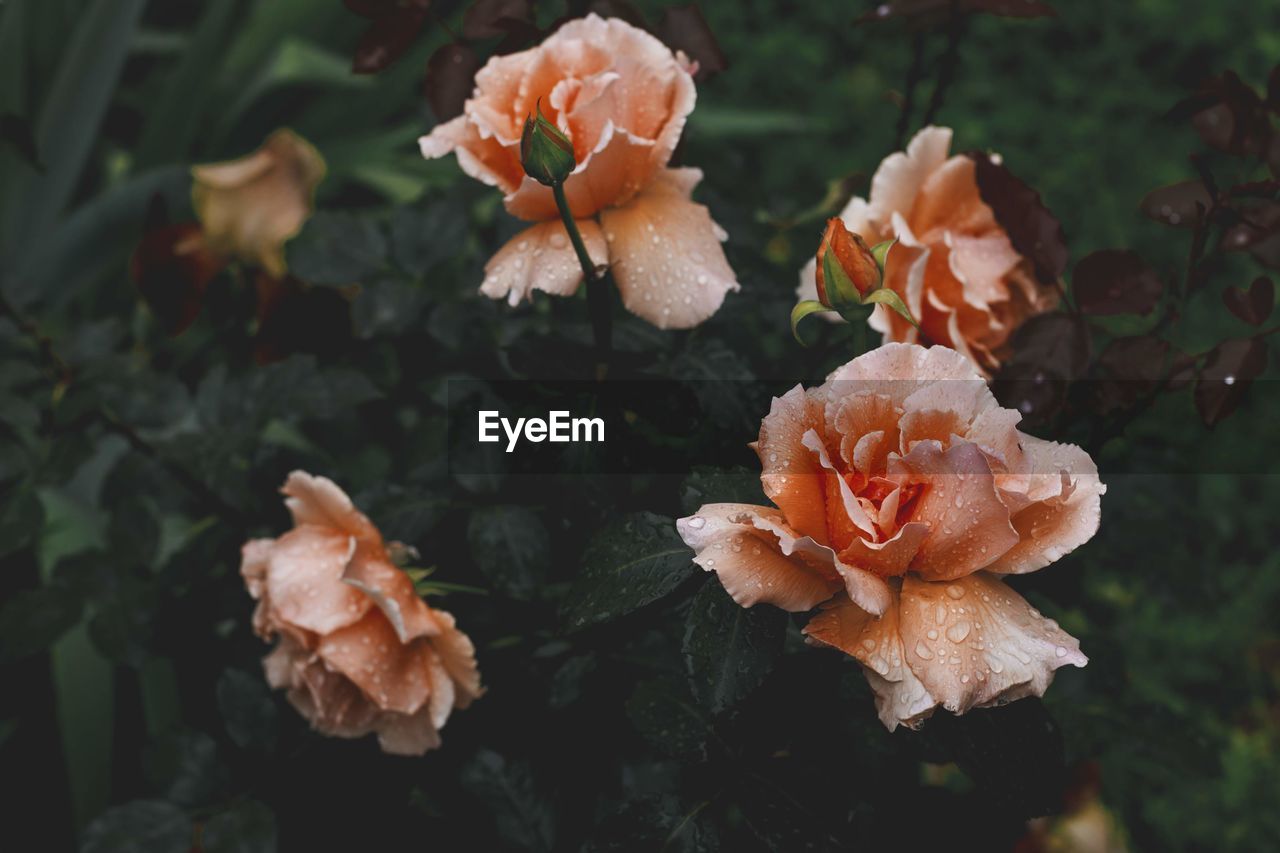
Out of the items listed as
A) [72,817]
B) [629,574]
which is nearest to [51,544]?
[72,817]

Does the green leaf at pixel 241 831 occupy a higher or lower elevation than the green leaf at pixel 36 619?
Result: lower

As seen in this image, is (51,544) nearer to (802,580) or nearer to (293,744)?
(293,744)

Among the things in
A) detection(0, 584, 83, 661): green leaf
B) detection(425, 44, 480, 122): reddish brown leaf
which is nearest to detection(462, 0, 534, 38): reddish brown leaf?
detection(425, 44, 480, 122): reddish brown leaf

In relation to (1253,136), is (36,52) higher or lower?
lower

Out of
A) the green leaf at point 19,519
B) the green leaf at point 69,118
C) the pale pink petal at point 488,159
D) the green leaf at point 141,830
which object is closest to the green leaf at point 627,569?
the pale pink petal at point 488,159

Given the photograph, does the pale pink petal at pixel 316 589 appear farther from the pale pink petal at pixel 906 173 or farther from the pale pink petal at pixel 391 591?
the pale pink petal at pixel 906 173

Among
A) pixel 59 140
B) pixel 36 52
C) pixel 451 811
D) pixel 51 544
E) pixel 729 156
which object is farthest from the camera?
pixel 36 52
